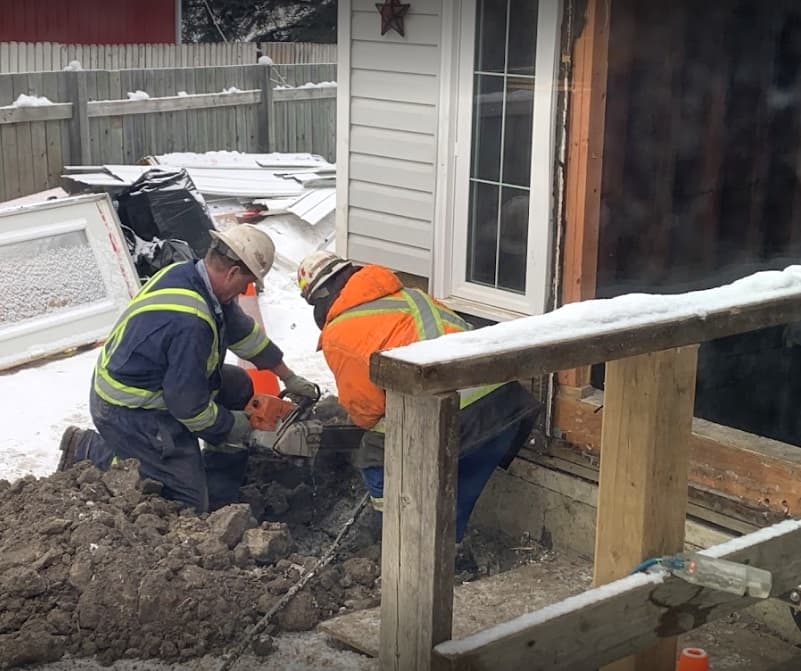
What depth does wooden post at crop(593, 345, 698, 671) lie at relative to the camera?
121 inches

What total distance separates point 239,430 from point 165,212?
5.19 m

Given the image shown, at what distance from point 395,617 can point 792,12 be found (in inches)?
201

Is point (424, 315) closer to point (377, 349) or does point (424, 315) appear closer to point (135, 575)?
point (377, 349)

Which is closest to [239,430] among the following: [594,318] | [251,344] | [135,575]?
[251,344]

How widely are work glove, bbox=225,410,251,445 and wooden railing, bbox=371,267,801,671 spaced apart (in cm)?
283

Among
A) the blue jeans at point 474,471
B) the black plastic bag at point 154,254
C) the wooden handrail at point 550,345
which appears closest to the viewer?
the wooden handrail at point 550,345

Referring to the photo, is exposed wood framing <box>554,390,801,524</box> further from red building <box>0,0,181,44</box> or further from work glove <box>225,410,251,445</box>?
red building <box>0,0,181,44</box>

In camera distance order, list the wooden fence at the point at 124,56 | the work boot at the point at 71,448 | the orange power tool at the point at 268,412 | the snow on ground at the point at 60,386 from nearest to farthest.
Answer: the orange power tool at the point at 268,412
the work boot at the point at 71,448
the snow on ground at the point at 60,386
the wooden fence at the point at 124,56

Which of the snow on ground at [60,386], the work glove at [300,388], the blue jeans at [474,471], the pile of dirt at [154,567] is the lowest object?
the snow on ground at [60,386]

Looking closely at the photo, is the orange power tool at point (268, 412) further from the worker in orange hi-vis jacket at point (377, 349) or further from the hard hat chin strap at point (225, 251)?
the hard hat chin strap at point (225, 251)

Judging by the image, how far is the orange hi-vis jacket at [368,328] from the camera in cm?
508

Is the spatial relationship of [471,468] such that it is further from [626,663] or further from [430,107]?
[626,663]

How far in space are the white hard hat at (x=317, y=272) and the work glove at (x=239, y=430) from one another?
746mm

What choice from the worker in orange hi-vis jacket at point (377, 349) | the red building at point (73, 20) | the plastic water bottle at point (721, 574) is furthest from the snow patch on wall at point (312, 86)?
the plastic water bottle at point (721, 574)
